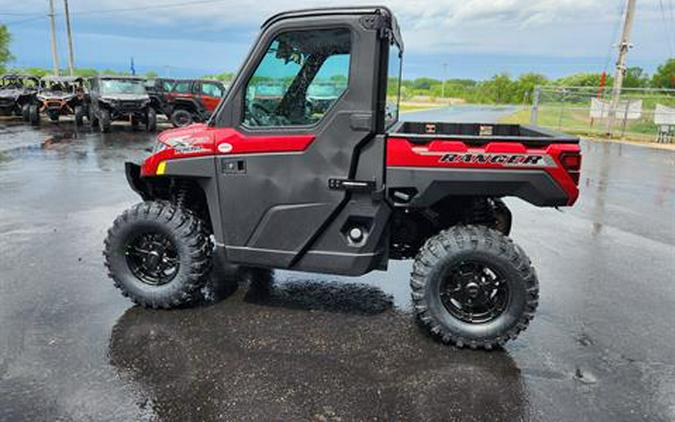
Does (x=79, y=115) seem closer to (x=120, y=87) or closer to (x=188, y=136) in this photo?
(x=120, y=87)

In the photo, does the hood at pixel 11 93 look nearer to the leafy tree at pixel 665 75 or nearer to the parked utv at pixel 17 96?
the parked utv at pixel 17 96

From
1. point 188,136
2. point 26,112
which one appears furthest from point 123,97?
point 188,136

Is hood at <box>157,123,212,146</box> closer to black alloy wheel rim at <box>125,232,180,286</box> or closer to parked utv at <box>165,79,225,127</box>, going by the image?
black alloy wheel rim at <box>125,232,180,286</box>

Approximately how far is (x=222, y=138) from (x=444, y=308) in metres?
2.06

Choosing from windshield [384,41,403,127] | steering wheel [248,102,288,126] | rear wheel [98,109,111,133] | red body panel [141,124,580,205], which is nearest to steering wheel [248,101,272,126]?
steering wheel [248,102,288,126]

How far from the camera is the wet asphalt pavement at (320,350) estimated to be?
3100mm

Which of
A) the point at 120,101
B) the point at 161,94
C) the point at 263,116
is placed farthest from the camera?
the point at 161,94

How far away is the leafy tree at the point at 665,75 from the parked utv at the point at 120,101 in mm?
43304

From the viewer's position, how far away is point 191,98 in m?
20.1

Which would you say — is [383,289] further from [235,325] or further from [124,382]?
[124,382]

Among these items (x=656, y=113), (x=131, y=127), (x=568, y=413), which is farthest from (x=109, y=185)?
(x=656, y=113)

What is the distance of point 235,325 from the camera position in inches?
162

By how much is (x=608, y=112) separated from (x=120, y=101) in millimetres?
18148

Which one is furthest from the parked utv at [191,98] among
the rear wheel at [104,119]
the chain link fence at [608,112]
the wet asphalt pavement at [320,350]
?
the wet asphalt pavement at [320,350]
